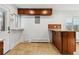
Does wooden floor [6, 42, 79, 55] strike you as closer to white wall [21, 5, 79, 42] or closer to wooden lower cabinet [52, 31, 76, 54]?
wooden lower cabinet [52, 31, 76, 54]

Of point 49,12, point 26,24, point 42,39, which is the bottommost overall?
point 42,39

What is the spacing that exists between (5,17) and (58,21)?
452 centimetres

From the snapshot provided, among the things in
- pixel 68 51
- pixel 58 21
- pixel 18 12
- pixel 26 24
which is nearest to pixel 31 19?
pixel 26 24

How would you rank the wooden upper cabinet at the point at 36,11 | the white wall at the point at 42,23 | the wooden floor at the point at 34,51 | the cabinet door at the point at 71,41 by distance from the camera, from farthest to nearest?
the white wall at the point at 42,23
the wooden upper cabinet at the point at 36,11
the wooden floor at the point at 34,51
the cabinet door at the point at 71,41

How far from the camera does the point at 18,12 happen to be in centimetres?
886

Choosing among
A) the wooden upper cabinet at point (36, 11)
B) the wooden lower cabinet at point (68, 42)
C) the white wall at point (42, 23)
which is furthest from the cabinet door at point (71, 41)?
the white wall at point (42, 23)

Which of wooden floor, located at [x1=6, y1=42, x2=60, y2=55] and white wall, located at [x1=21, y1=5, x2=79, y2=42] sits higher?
white wall, located at [x1=21, y1=5, x2=79, y2=42]

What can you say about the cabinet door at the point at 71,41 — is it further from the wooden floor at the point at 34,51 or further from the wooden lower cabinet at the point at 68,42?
the wooden floor at the point at 34,51

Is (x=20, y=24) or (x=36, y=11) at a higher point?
(x=36, y=11)

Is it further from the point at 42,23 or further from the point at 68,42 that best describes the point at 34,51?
the point at 42,23

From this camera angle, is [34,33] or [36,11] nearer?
[36,11]

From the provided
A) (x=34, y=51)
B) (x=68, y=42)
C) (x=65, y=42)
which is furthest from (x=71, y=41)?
(x=34, y=51)

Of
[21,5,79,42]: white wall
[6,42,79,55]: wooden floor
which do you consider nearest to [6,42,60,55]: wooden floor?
[6,42,79,55]: wooden floor
